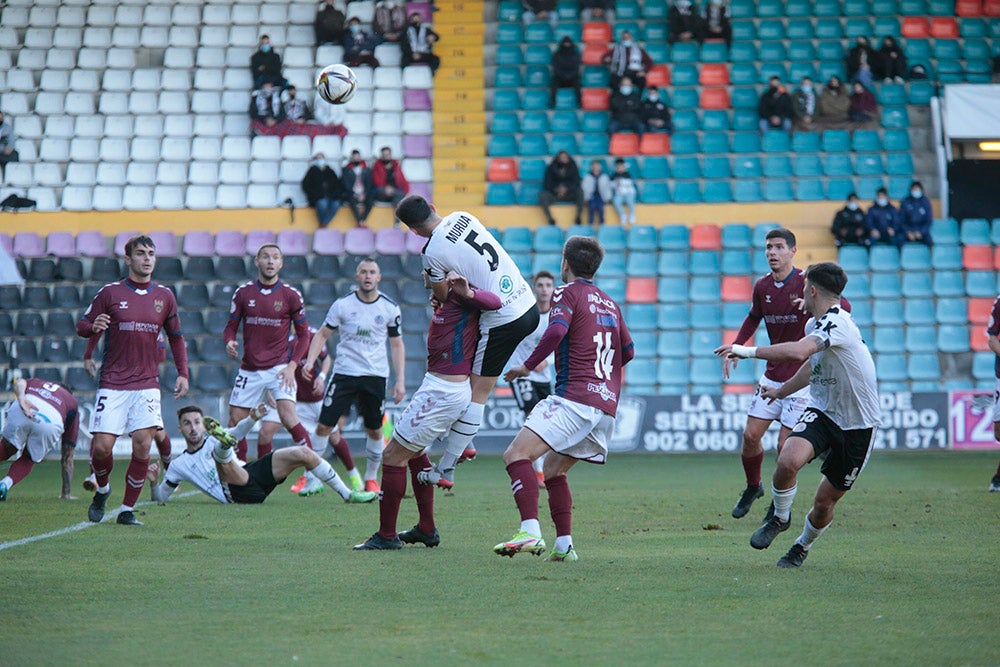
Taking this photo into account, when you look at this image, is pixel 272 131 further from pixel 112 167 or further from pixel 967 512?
pixel 967 512

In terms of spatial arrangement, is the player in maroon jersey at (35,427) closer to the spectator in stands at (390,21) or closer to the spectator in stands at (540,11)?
the spectator in stands at (390,21)

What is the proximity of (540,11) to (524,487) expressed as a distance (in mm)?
20499

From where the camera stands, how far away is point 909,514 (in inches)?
436

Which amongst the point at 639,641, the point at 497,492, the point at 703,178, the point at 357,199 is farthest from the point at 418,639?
the point at 703,178

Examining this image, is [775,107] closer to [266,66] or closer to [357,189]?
[357,189]

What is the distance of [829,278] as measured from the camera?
766cm

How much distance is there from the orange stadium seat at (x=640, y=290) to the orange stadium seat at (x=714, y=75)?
535 centimetres

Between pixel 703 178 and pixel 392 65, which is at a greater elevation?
pixel 392 65

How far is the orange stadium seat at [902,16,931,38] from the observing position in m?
26.8

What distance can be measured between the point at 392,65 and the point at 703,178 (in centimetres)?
703

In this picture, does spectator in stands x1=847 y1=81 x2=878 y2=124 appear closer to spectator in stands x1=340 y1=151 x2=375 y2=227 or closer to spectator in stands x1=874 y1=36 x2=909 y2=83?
spectator in stands x1=874 y1=36 x2=909 y2=83

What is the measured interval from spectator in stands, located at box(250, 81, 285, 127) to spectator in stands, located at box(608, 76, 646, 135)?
6.55m

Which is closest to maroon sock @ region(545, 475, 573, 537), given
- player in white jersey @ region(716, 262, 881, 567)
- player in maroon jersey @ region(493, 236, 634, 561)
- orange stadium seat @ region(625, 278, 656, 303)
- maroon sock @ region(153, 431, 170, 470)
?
player in maroon jersey @ region(493, 236, 634, 561)

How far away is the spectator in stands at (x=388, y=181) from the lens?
2327 cm
